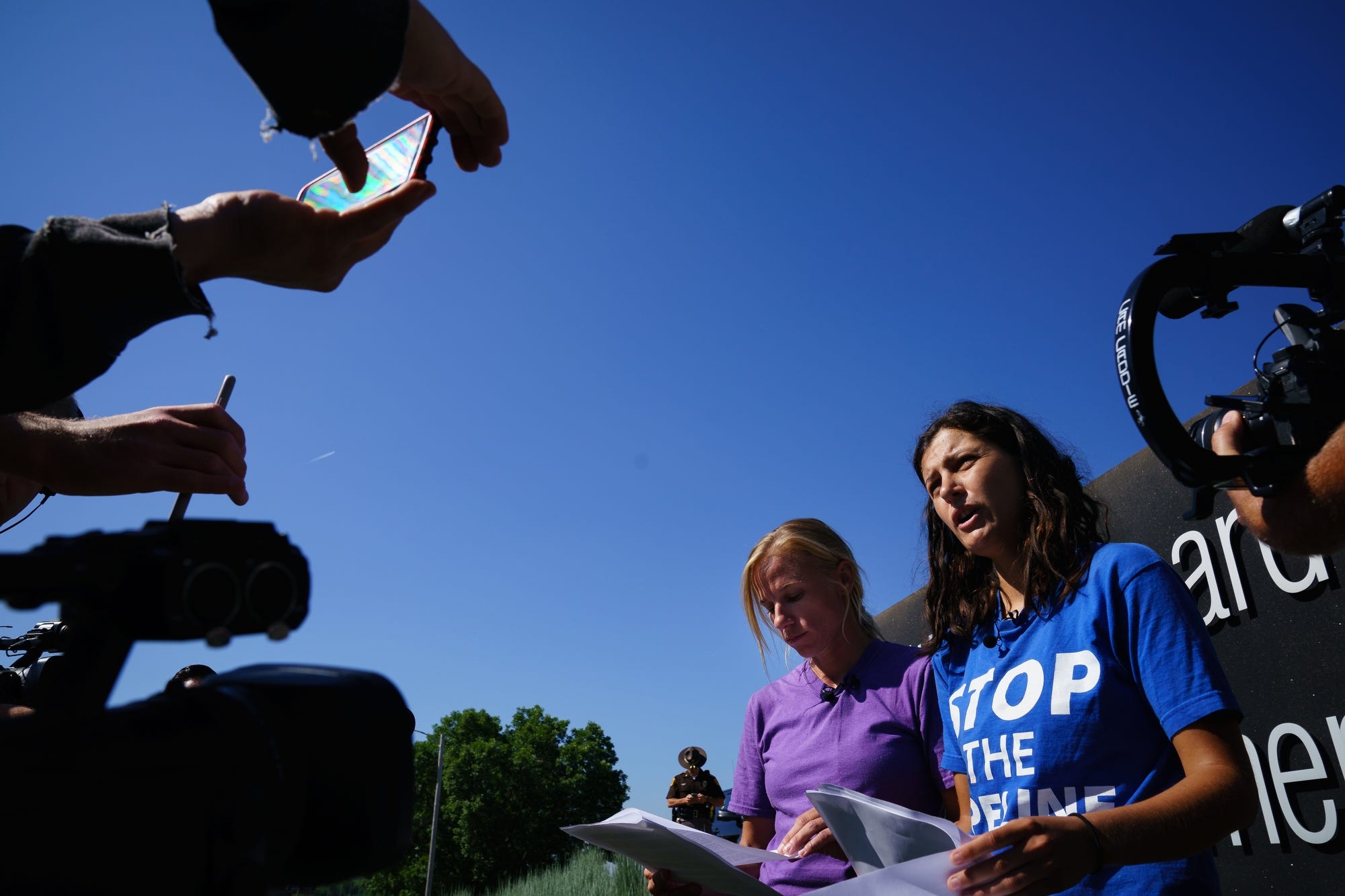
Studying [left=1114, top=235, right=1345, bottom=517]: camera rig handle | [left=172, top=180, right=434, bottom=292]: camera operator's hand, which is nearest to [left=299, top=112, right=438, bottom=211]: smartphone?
[left=172, top=180, right=434, bottom=292]: camera operator's hand

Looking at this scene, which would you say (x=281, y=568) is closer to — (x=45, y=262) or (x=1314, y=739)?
(x=45, y=262)

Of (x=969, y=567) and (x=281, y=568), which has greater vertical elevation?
(x=969, y=567)

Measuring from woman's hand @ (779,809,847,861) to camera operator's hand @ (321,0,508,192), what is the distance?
191 cm

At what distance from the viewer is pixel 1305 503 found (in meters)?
1.47

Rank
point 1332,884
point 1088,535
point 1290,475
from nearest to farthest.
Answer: point 1290,475 < point 1088,535 < point 1332,884

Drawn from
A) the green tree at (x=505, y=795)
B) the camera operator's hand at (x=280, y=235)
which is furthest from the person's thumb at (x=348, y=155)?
the green tree at (x=505, y=795)

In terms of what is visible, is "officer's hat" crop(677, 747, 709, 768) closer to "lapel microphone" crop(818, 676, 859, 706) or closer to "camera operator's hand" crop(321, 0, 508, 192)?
"lapel microphone" crop(818, 676, 859, 706)

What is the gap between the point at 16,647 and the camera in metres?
3.27

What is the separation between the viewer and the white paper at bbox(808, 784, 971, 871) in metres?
1.61

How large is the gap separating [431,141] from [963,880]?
59.6 inches

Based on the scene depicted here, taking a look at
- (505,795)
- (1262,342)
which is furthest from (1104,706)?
(505,795)

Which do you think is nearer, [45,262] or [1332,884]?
[45,262]

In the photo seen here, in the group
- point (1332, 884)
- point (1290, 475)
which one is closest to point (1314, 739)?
point (1332, 884)

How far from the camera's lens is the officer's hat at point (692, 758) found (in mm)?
3938
